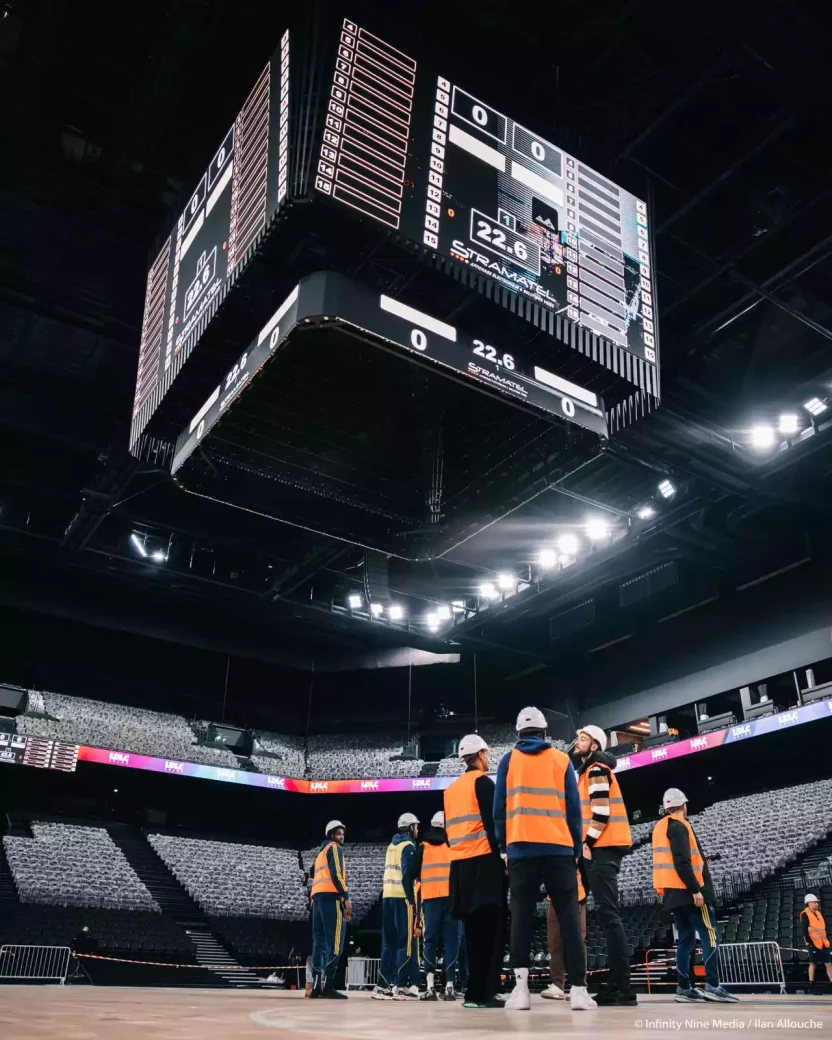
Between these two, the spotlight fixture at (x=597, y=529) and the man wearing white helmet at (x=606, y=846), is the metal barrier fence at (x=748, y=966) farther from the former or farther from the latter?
the spotlight fixture at (x=597, y=529)

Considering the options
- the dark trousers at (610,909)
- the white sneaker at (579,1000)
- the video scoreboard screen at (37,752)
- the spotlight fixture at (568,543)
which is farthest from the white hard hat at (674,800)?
the video scoreboard screen at (37,752)

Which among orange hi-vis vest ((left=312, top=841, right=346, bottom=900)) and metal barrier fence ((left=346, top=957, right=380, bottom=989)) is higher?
orange hi-vis vest ((left=312, top=841, right=346, bottom=900))

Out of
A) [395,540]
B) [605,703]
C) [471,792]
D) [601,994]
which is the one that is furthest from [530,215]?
[605,703]

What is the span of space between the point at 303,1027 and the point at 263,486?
5326 mm

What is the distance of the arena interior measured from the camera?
6.77m

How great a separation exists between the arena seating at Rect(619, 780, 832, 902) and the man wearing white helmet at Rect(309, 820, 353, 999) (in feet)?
38.0

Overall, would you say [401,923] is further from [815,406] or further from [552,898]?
[815,406]

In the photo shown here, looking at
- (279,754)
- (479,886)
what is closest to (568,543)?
(279,754)

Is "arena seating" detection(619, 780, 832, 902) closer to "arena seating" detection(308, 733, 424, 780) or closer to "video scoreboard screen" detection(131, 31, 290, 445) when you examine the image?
"arena seating" detection(308, 733, 424, 780)

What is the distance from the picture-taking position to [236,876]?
80.8ft

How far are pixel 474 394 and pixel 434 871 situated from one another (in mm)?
4679

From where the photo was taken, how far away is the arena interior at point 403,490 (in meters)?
6.77

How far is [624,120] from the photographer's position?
400 inches

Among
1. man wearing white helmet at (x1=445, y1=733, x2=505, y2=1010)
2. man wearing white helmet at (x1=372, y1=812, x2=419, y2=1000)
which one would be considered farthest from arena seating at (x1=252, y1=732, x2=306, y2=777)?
man wearing white helmet at (x1=445, y1=733, x2=505, y2=1010)
